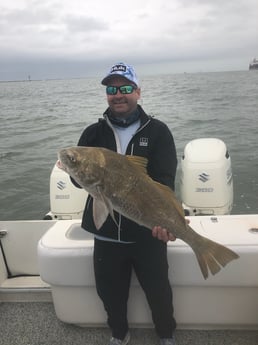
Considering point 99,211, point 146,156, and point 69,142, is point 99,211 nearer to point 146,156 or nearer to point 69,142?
point 146,156

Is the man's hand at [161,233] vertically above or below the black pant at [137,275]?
above

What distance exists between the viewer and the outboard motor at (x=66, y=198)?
4.68 m

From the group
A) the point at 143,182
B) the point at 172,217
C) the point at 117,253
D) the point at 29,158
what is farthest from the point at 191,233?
the point at 29,158

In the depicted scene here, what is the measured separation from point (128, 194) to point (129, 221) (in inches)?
19.7

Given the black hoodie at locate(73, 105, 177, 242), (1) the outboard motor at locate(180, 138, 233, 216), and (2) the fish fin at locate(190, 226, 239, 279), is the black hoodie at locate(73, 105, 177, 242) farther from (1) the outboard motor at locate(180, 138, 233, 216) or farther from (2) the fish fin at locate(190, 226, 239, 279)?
(1) the outboard motor at locate(180, 138, 233, 216)

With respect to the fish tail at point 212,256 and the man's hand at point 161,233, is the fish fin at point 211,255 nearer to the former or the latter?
the fish tail at point 212,256

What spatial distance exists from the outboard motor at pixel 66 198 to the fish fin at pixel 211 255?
246 centimetres

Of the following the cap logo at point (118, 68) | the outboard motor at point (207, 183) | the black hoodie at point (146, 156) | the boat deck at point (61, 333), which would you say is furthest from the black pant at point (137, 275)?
the outboard motor at point (207, 183)

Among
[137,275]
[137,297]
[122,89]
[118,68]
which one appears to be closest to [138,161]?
[122,89]

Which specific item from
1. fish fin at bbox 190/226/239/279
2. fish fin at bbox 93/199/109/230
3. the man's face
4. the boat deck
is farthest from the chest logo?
the boat deck

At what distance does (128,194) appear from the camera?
7.34ft

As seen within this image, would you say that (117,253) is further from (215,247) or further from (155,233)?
(215,247)

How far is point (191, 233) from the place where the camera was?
2.40 metres

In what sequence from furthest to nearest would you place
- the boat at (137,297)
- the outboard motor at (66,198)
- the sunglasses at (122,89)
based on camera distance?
the outboard motor at (66,198) < the boat at (137,297) < the sunglasses at (122,89)
